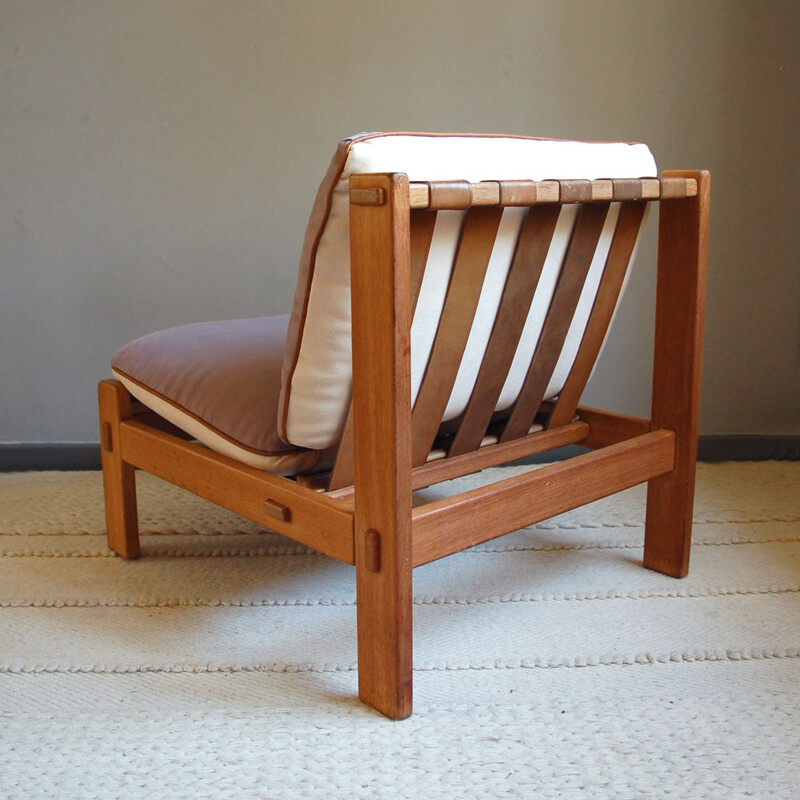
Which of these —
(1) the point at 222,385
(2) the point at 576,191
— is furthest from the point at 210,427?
(2) the point at 576,191

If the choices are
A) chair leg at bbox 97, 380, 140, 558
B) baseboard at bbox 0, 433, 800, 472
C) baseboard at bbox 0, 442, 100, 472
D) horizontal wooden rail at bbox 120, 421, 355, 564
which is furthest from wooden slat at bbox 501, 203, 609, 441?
baseboard at bbox 0, 442, 100, 472

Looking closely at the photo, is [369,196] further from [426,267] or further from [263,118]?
[263,118]

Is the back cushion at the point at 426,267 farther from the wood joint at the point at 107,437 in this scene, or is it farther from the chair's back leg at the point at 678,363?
the wood joint at the point at 107,437

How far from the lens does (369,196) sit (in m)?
1.02

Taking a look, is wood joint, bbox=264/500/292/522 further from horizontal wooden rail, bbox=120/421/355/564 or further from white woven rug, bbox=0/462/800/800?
white woven rug, bbox=0/462/800/800

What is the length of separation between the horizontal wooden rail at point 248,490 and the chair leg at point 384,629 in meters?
0.04

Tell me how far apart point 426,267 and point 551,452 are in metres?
1.18

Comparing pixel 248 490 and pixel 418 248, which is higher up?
pixel 418 248

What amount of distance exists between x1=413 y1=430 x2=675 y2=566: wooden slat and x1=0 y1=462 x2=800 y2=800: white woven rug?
19 cm

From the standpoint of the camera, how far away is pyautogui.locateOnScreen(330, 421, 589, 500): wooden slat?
132 cm

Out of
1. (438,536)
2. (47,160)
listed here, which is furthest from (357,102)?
(438,536)

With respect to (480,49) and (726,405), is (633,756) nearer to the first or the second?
(726,405)

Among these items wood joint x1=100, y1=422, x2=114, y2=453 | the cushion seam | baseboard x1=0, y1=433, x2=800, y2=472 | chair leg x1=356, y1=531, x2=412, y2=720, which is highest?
the cushion seam

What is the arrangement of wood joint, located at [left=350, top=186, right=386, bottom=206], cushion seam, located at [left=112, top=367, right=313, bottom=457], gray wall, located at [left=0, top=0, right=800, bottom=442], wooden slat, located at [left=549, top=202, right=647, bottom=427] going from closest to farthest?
wood joint, located at [left=350, top=186, right=386, bottom=206]
cushion seam, located at [left=112, top=367, right=313, bottom=457]
wooden slat, located at [left=549, top=202, right=647, bottom=427]
gray wall, located at [left=0, top=0, right=800, bottom=442]
